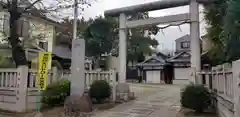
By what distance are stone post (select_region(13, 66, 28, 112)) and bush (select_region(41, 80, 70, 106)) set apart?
0.68m

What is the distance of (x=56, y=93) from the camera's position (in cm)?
901

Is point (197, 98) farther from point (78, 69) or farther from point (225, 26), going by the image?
point (78, 69)

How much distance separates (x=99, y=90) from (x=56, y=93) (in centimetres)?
166

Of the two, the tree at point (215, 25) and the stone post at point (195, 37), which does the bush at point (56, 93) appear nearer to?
the stone post at point (195, 37)

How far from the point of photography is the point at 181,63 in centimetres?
2698

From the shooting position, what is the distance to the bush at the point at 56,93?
895 centimetres

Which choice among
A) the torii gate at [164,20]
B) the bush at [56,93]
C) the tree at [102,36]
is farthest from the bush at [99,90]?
the tree at [102,36]

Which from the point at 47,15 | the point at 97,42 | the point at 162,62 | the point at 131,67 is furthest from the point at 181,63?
the point at 47,15

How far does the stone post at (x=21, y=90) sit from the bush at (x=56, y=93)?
0.68 m

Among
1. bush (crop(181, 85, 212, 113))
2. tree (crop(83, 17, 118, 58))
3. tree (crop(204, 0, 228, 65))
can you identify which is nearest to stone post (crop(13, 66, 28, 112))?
bush (crop(181, 85, 212, 113))

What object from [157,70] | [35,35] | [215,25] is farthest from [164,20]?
[157,70]

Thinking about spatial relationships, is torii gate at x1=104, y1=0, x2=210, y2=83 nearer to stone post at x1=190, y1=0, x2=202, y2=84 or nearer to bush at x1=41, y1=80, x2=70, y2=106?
stone post at x1=190, y1=0, x2=202, y2=84

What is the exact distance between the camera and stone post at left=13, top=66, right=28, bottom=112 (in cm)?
880

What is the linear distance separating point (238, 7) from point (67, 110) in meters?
6.16
